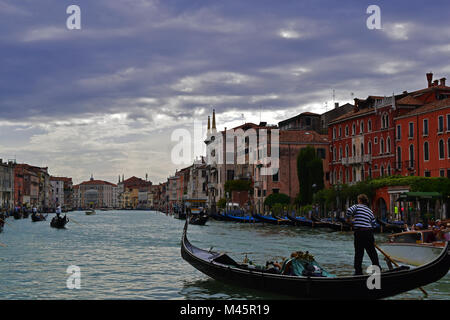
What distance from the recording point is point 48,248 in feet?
53.3

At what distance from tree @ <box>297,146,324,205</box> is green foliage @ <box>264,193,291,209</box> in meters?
2.70

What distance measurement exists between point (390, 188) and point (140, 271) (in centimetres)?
1630

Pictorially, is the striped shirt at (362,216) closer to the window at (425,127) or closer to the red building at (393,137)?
the red building at (393,137)

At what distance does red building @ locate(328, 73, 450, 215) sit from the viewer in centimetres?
2412

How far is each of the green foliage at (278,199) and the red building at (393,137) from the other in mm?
4120

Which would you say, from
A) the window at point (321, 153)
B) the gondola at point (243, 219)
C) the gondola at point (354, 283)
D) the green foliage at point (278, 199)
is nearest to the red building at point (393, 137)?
the window at point (321, 153)

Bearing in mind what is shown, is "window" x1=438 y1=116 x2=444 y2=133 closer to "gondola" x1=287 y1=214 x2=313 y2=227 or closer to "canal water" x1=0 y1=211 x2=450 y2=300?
"gondola" x1=287 y1=214 x2=313 y2=227

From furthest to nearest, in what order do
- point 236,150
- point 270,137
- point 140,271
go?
point 236,150, point 270,137, point 140,271

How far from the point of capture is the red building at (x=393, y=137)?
→ 24.1m

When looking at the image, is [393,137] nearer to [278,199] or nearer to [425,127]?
[425,127]
